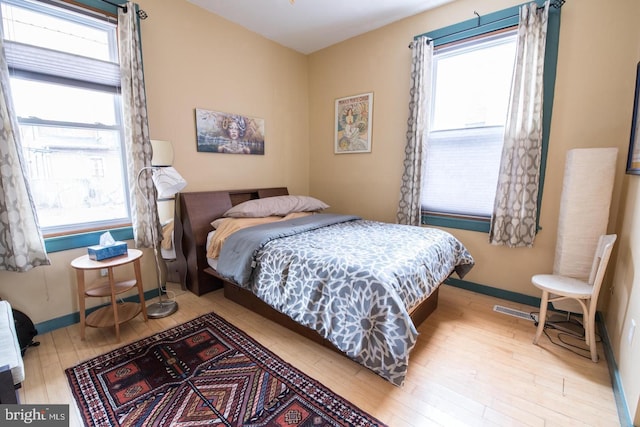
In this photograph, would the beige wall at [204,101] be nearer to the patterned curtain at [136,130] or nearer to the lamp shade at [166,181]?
the patterned curtain at [136,130]

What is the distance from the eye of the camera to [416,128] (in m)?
2.98

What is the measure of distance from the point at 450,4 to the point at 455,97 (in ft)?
2.92

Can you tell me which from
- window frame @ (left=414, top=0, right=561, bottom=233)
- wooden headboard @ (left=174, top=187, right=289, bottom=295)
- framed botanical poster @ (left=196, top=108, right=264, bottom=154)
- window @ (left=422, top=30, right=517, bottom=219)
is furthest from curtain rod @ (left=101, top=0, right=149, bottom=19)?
window @ (left=422, top=30, right=517, bottom=219)

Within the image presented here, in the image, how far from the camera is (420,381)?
5.54ft

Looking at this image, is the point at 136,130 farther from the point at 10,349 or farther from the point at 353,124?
the point at 353,124

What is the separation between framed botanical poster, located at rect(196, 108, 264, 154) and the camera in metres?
3.01

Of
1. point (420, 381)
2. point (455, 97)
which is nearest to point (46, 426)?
point (420, 381)

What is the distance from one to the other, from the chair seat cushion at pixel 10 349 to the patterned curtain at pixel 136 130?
1.06 metres

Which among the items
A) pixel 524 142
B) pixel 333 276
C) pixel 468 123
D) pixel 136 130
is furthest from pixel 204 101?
pixel 524 142

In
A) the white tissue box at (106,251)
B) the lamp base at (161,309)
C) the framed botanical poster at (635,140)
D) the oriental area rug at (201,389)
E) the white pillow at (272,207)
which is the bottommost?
the oriental area rug at (201,389)

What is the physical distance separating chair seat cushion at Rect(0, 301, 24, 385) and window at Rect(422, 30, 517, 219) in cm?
324

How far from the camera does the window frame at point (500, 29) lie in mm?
2324

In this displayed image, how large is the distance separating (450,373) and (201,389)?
150 cm

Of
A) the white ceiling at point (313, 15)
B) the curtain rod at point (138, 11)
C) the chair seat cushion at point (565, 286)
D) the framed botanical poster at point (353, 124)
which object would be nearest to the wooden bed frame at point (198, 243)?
the chair seat cushion at point (565, 286)
